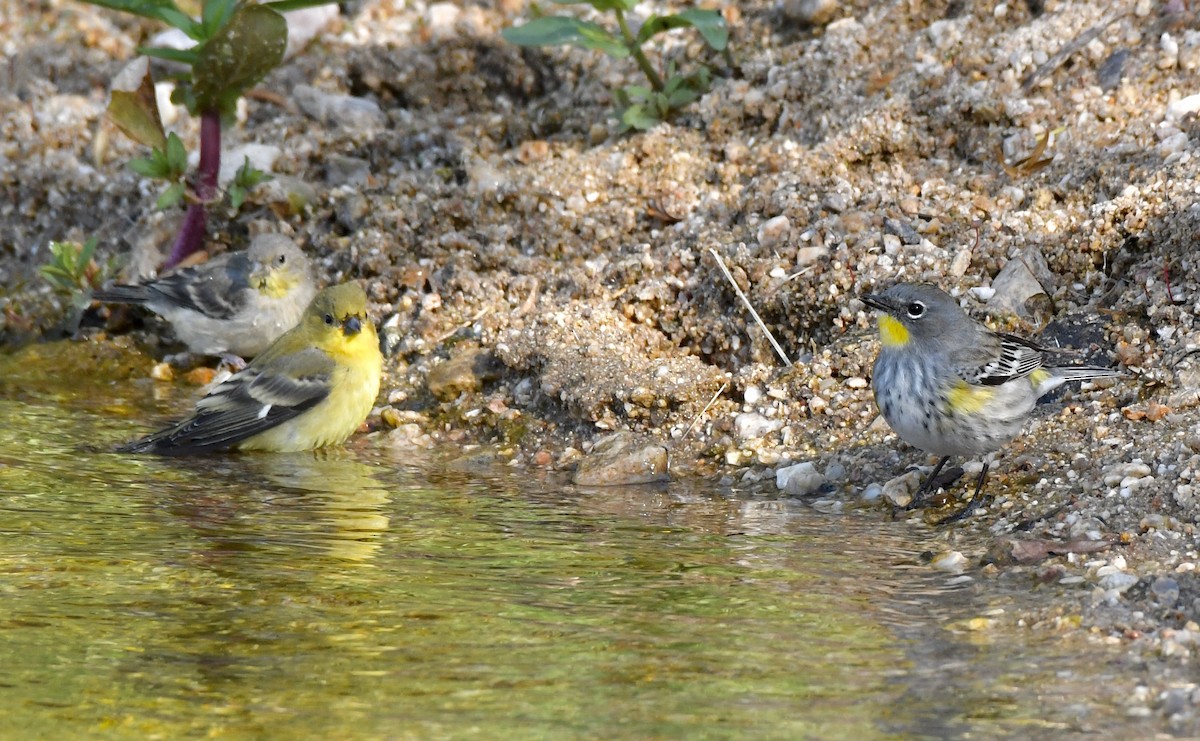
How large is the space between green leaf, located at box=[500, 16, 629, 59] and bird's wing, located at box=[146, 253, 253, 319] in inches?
75.2

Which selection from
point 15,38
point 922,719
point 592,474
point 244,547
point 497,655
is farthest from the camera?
point 15,38

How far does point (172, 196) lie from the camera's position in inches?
321

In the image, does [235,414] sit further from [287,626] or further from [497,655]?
[497,655]

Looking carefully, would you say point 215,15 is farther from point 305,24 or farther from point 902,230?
point 902,230

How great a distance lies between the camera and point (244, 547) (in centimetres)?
512

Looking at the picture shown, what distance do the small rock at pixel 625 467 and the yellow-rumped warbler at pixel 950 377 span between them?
93 cm

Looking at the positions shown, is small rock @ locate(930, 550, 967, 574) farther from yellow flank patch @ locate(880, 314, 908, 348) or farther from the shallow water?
yellow flank patch @ locate(880, 314, 908, 348)

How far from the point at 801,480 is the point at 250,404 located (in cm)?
272

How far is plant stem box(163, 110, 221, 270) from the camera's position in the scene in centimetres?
825

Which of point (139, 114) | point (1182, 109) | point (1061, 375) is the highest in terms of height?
point (139, 114)

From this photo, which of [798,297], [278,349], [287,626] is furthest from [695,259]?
[287,626]

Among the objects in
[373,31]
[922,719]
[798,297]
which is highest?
[373,31]

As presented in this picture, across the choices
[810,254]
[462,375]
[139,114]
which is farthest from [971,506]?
[139,114]

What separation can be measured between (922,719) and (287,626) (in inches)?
70.1
